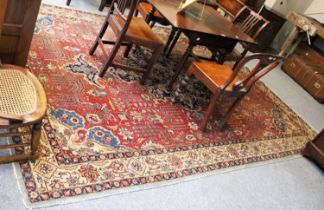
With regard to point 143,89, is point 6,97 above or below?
above

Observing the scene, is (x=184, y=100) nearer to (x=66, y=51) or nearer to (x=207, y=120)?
(x=207, y=120)

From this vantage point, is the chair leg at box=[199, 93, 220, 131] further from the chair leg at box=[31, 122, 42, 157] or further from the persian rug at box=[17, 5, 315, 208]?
the chair leg at box=[31, 122, 42, 157]

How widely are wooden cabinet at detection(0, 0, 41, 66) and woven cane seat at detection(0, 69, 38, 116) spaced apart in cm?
25

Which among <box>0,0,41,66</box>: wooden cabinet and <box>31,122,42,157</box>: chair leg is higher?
<box>0,0,41,66</box>: wooden cabinet

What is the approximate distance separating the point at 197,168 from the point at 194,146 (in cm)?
25

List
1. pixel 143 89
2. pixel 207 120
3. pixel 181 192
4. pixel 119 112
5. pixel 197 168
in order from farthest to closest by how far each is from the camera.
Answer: pixel 143 89, pixel 207 120, pixel 119 112, pixel 197 168, pixel 181 192

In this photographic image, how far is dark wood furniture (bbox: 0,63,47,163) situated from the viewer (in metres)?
1.54

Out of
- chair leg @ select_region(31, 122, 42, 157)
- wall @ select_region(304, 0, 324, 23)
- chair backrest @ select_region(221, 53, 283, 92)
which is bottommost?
chair leg @ select_region(31, 122, 42, 157)

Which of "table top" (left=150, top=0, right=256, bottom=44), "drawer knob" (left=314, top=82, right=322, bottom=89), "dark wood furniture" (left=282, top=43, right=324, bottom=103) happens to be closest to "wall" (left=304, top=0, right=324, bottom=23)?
"dark wood furniture" (left=282, top=43, right=324, bottom=103)

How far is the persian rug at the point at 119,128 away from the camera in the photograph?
189 cm

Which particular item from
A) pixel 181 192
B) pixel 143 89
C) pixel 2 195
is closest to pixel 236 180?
pixel 181 192

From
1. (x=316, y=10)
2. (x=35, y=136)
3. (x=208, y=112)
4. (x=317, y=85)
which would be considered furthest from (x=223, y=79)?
(x=316, y=10)

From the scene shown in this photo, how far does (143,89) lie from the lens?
287cm

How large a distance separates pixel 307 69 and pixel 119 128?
331 centimetres
